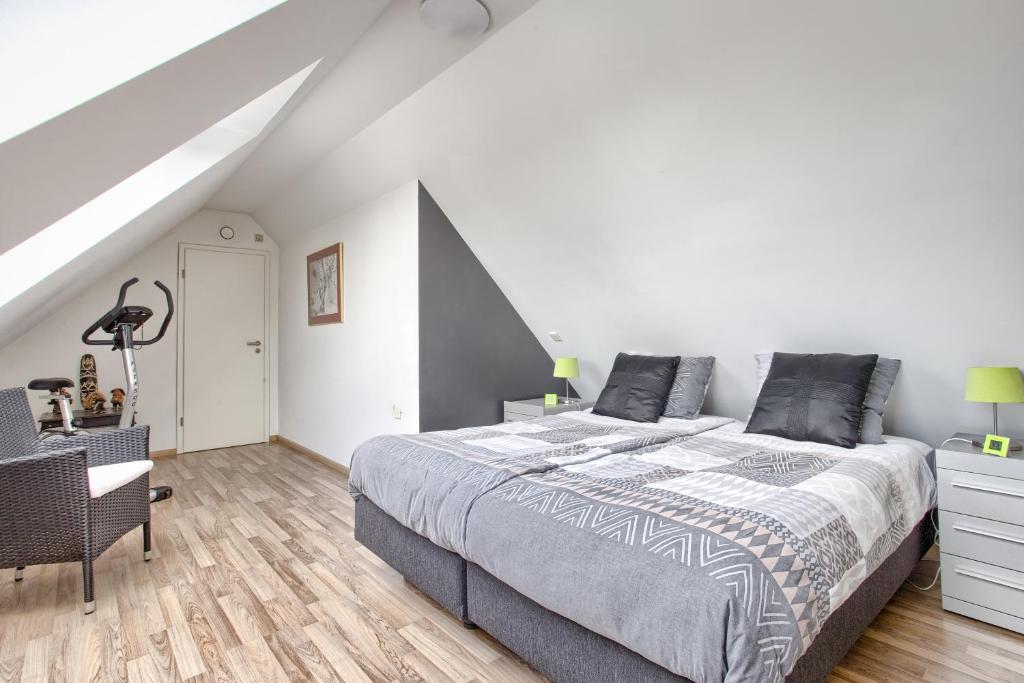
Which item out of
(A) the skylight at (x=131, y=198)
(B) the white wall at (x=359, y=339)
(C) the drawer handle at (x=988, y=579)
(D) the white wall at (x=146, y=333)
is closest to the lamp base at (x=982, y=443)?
(C) the drawer handle at (x=988, y=579)

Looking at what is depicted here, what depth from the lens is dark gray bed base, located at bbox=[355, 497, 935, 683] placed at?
4.46 feet

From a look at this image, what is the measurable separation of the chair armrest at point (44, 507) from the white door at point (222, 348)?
3.32 meters

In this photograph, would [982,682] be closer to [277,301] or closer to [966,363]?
[966,363]

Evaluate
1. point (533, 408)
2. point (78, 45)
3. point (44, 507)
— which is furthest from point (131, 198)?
point (533, 408)

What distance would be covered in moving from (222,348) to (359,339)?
2.02 m

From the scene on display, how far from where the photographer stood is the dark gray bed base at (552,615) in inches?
53.6

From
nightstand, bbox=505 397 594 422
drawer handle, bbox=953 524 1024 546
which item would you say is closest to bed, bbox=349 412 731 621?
nightstand, bbox=505 397 594 422

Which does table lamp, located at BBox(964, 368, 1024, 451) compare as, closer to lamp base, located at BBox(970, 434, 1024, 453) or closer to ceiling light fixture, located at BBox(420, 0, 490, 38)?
lamp base, located at BBox(970, 434, 1024, 453)

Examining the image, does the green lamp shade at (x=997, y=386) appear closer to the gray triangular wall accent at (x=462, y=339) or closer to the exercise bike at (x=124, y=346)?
the gray triangular wall accent at (x=462, y=339)

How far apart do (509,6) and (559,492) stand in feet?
6.16

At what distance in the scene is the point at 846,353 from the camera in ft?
9.21

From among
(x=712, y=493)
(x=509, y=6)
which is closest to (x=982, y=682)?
(x=712, y=493)

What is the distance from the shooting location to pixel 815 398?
2576 mm

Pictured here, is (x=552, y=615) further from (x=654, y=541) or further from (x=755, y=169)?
(x=755, y=169)
